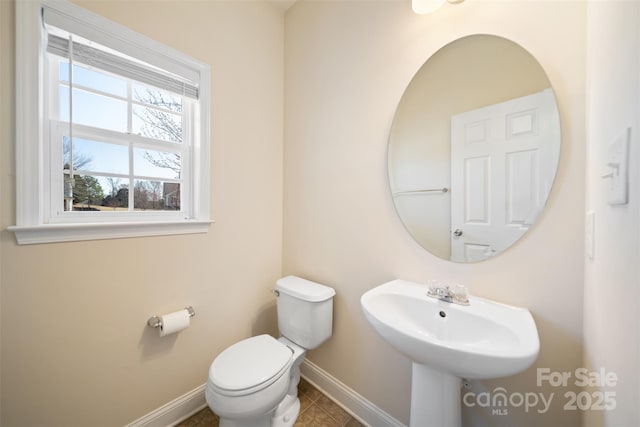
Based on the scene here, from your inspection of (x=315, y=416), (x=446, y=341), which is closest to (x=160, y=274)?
(x=315, y=416)

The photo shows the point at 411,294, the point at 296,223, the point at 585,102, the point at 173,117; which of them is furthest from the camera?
the point at 296,223

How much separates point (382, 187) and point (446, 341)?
73 cm

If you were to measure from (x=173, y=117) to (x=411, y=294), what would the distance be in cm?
162

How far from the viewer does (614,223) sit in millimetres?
491

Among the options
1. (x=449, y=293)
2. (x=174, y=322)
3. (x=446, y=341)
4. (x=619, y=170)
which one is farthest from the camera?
(x=174, y=322)

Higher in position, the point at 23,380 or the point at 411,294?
the point at 411,294

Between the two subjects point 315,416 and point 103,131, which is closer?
point 103,131

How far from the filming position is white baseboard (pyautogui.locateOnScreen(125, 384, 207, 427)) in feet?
4.02

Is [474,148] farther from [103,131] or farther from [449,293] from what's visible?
[103,131]

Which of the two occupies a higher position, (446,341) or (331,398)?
(446,341)

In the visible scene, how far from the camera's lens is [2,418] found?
91cm

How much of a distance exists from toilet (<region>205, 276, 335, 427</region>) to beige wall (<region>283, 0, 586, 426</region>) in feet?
0.56

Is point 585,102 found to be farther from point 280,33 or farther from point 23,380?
point 23,380

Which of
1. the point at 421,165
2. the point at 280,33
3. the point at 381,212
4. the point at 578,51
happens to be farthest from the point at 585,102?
the point at 280,33
